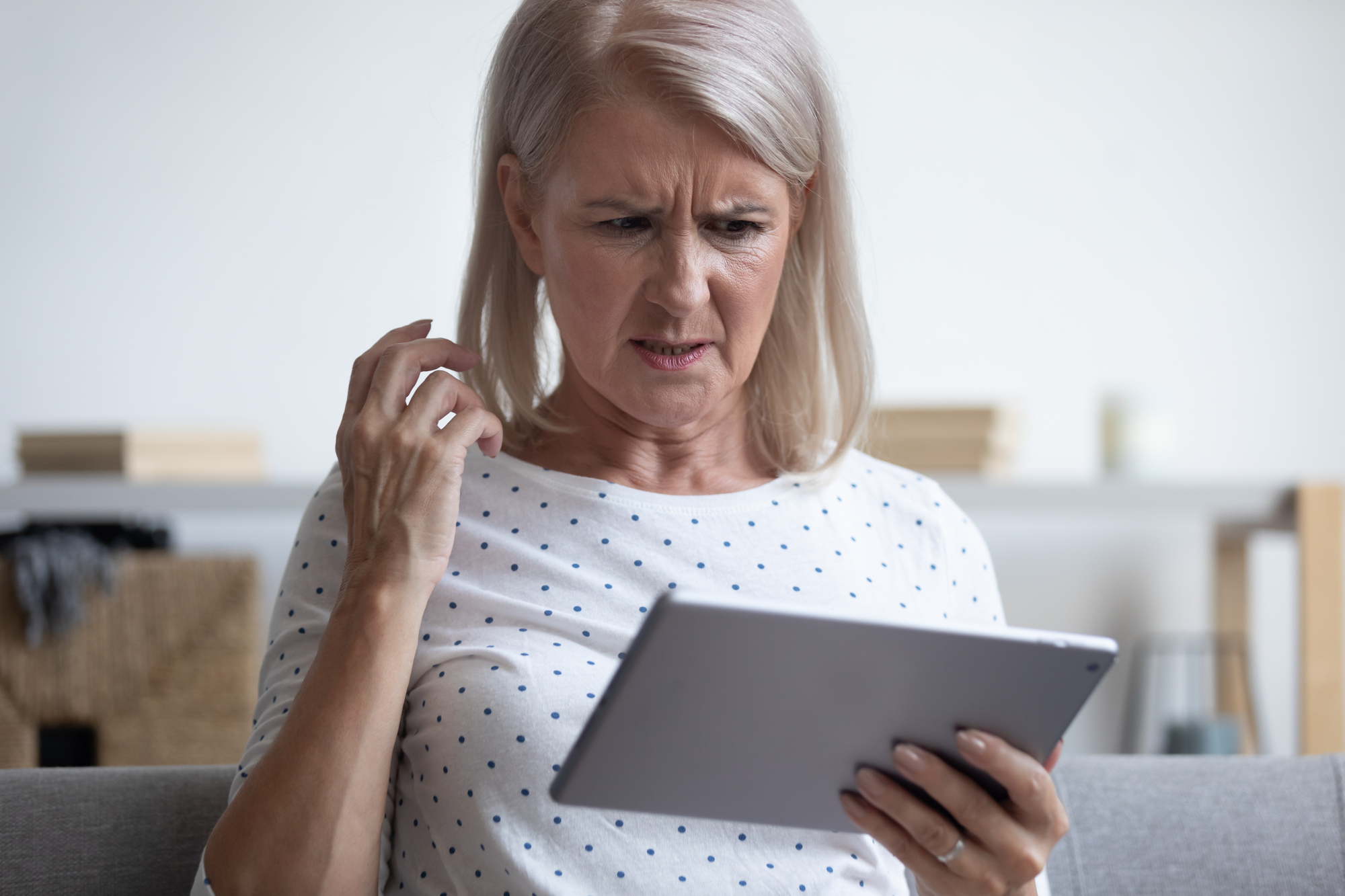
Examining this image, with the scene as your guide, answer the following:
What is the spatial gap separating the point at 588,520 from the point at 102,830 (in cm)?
52

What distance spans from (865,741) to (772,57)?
59 centimetres

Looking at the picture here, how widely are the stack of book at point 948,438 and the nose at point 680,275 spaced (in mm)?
1306

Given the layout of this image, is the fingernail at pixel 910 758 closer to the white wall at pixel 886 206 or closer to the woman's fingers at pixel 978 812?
the woman's fingers at pixel 978 812

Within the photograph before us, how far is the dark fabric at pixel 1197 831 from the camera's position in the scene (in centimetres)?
113

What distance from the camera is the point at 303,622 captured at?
0.93 m

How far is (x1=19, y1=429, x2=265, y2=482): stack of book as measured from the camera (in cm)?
211

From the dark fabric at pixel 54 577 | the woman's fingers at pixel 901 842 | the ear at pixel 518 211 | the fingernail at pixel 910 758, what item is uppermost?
the ear at pixel 518 211

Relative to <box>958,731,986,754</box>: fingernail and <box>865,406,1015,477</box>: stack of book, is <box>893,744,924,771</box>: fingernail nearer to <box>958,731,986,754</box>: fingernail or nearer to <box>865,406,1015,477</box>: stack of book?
<box>958,731,986,754</box>: fingernail

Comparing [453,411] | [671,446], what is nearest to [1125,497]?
[671,446]

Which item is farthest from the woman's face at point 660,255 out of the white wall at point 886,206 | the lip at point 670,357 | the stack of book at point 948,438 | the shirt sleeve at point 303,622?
the white wall at point 886,206

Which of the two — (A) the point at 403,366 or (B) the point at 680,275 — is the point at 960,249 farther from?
(A) the point at 403,366

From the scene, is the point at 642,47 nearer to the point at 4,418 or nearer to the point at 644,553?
the point at 644,553

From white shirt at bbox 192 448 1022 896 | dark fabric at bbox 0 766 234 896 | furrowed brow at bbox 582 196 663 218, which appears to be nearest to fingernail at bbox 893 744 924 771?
white shirt at bbox 192 448 1022 896

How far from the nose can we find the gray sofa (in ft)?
2.03
